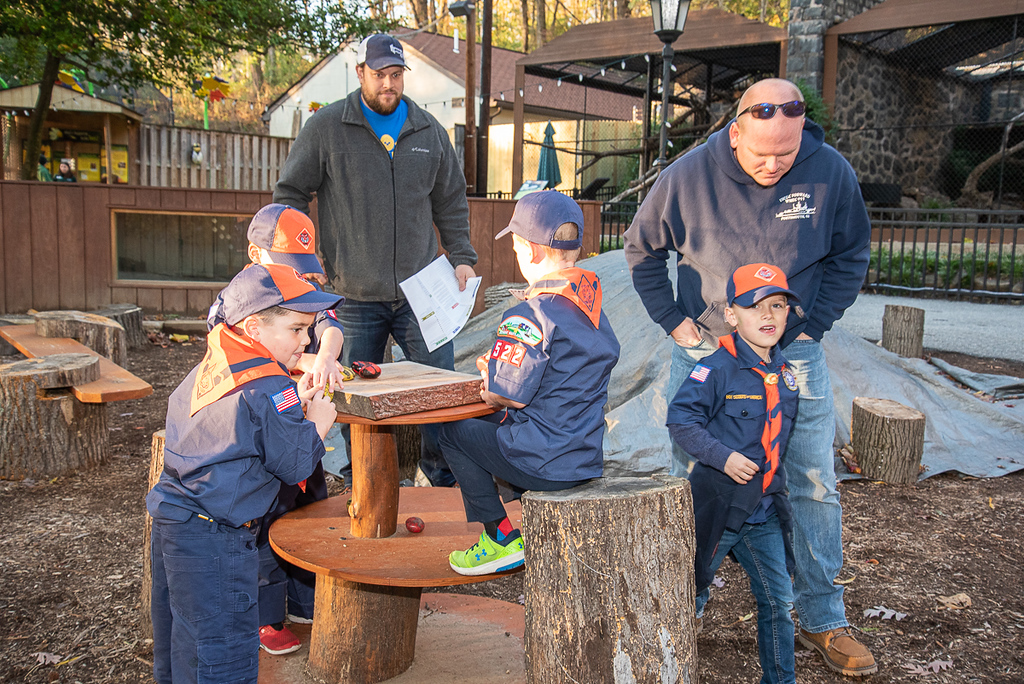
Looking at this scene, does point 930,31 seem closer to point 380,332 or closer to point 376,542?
point 380,332

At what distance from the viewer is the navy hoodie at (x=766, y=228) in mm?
2910

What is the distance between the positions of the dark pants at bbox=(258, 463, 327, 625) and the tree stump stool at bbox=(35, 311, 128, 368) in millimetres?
4765

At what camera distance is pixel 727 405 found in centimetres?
275

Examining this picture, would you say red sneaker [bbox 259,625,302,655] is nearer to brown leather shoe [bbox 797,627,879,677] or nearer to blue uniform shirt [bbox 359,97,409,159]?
brown leather shoe [bbox 797,627,879,677]

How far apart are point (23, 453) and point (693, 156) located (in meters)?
4.31

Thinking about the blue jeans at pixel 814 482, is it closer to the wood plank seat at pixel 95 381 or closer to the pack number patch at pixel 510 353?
the pack number patch at pixel 510 353

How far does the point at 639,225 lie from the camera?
3.22 meters

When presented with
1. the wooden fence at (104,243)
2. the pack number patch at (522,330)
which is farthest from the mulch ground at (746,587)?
the wooden fence at (104,243)

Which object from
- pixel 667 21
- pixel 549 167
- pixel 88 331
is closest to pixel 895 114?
pixel 549 167

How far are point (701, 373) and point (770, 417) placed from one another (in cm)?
28

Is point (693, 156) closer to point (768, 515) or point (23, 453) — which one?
point (768, 515)

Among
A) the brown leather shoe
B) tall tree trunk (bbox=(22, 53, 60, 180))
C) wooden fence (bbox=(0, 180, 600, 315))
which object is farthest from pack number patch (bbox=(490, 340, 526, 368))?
tall tree trunk (bbox=(22, 53, 60, 180))

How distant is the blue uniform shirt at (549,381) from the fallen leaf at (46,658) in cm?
193

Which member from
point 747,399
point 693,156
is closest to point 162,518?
point 747,399
